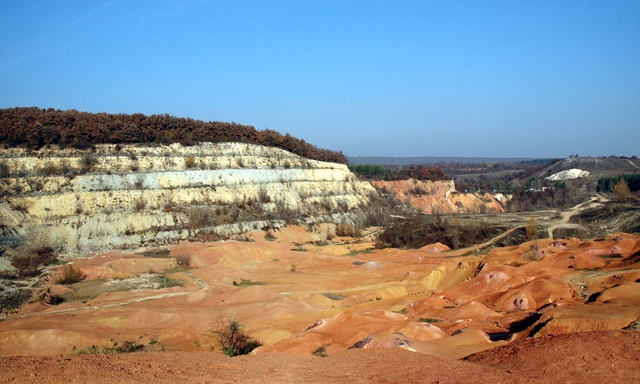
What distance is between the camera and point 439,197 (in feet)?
295

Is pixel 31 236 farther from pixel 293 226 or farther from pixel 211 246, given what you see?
pixel 293 226

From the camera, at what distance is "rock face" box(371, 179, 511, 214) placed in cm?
8750

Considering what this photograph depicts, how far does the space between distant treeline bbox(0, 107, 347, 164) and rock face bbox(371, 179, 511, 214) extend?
30815 mm

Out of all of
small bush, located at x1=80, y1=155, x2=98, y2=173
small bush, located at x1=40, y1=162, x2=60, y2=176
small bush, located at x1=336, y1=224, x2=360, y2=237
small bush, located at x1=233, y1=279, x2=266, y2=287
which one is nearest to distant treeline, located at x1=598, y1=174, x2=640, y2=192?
small bush, located at x1=336, y1=224, x2=360, y2=237

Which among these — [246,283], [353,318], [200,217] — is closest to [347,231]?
[200,217]

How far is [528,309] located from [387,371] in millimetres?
11869

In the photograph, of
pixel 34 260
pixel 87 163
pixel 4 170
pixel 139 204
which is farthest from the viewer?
pixel 87 163

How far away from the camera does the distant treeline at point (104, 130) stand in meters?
45.3

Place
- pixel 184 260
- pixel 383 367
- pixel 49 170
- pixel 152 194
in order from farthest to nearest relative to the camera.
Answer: pixel 152 194 → pixel 49 170 → pixel 184 260 → pixel 383 367

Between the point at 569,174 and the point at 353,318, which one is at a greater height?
the point at 569,174

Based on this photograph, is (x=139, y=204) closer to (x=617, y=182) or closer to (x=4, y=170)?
(x=4, y=170)

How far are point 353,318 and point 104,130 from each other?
3795 centimetres

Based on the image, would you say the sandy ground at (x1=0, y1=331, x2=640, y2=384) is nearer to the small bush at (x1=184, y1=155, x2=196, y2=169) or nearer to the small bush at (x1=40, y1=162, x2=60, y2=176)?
the small bush at (x1=40, y1=162, x2=60, y2=176)

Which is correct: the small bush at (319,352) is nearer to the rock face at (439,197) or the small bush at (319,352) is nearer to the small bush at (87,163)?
the small bush at (87,163)
